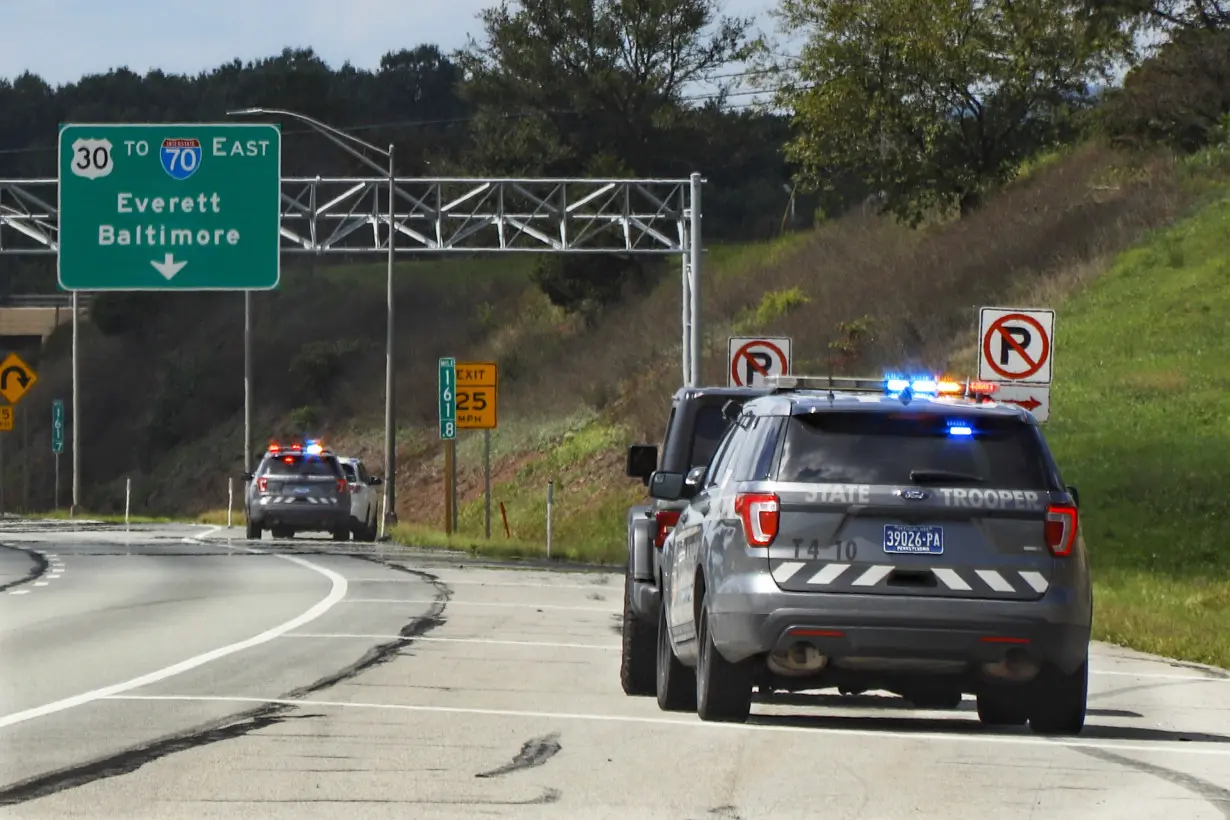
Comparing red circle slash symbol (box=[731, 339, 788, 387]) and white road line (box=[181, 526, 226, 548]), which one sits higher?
red circle slash symbol (box=[731, 339, 788, 387])

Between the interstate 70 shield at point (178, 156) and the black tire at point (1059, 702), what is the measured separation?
33641 millimetres

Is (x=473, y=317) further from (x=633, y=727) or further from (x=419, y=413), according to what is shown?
(x=633, y=727)

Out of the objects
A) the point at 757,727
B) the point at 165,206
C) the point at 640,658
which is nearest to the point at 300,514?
the point at 165,206

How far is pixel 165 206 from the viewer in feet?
145

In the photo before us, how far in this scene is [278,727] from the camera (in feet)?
41.0

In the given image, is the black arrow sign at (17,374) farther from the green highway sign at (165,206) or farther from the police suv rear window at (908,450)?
the police suv rear window at (908,450)

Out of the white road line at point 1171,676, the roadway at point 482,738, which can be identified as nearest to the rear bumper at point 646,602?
the roadway at point 482,738

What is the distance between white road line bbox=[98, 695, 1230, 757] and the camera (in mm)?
12398

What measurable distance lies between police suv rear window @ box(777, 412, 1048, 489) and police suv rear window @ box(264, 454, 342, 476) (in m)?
32.0

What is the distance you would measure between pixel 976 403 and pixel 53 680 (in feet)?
20.4

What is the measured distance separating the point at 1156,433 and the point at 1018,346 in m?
14.1

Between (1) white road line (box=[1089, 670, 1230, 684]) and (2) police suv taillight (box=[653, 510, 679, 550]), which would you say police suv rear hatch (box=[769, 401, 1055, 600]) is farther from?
(1) white road line (box=[1089, 670, 1230, 684])

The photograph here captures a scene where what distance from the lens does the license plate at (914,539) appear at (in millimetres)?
12281

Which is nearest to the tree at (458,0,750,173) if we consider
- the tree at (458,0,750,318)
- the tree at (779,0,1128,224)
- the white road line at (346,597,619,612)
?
the tree at (458,0,750,318)
